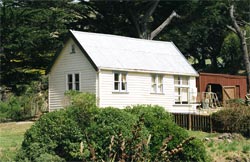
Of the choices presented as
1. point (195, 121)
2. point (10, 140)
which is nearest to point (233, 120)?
point (195, 121)

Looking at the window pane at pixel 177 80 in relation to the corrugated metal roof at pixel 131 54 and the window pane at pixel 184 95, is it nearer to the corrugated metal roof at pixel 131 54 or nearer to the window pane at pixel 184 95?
the corrugated metal roof at pixel 131 54

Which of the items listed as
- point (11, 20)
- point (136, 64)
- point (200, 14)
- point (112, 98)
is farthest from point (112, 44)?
point (200, 14)

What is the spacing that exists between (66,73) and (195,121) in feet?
31.2

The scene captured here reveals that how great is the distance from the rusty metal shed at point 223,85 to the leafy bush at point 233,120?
1297 cm

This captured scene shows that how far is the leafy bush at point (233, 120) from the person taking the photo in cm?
1956

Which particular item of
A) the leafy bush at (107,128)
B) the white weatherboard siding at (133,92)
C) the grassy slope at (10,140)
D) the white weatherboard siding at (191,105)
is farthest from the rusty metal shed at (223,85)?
the leafy bush at (107,128)

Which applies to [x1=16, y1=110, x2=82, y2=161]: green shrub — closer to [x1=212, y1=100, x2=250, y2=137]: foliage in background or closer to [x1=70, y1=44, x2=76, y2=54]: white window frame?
[x1=212, y1=100, x2=250, y2=137]: foliage in background

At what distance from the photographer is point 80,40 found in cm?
2612

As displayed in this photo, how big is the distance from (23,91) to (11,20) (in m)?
4.87

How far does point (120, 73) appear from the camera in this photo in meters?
25.8

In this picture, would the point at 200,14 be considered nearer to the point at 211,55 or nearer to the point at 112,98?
the point at 112,98

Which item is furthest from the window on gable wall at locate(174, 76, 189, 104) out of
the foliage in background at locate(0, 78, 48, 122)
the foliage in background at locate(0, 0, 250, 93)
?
the foliage in background at locate(0, 78, 48, 122)

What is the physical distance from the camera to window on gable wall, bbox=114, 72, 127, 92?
84.6 ft

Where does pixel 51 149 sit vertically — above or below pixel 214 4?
below
